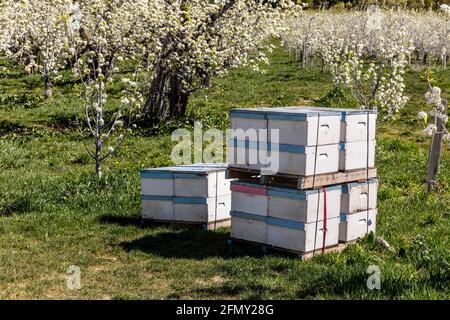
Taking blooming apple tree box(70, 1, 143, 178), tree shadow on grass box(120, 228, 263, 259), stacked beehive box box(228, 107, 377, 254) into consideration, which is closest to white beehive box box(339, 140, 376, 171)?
stacked beehive box box(228, 107, 377, 254)

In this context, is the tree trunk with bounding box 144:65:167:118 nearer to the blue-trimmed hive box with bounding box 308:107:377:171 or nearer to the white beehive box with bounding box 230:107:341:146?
the white beehive box with bounding box 230:107:341:146

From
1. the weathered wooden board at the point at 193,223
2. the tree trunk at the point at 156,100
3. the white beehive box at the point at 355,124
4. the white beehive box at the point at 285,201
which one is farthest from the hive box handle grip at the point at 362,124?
the tree trunk at the point at 156,100

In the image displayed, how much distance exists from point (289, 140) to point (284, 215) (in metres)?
1.22

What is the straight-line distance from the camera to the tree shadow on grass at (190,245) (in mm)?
11148

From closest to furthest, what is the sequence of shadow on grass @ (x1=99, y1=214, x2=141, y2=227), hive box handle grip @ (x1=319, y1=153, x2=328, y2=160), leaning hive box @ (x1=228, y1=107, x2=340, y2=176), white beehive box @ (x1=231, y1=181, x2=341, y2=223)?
1. white beehive box @ (x1=231, y1=181, x2=341, y2=223)
2. leaning hive box @ (x1=228, y1=107, x2=340, y2=176)
3. hive box handle grip @ (x1=319, y1=153, x2=328, y2=160)
4. shadow on grass @ (x1=99, y1=214, x2=141, y2=227)

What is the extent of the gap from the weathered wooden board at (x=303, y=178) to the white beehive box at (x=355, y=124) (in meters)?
0.60

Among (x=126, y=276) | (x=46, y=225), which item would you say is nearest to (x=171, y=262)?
(x=126, y=276)

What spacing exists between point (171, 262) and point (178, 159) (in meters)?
8.51

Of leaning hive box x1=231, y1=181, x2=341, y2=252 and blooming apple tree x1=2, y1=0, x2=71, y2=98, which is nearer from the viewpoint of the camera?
leaning hive box x1=231, y1=181, x2=341, y2=252

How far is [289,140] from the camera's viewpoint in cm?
1102

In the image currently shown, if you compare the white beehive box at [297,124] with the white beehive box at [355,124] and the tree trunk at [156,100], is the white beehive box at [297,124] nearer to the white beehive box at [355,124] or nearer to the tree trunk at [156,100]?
the white beehive box at [355,124]

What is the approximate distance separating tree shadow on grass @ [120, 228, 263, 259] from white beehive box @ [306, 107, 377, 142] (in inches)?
97.8

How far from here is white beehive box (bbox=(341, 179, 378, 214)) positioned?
11469 mm
